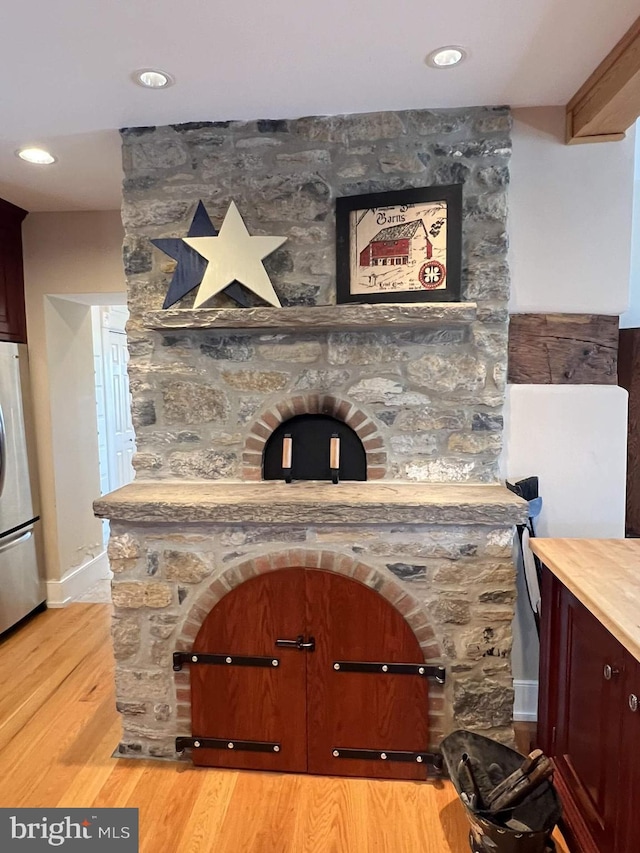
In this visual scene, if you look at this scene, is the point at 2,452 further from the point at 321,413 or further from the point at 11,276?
the point at 321,413

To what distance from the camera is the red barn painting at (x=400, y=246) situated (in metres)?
2.11

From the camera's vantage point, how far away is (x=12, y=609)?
3.23m

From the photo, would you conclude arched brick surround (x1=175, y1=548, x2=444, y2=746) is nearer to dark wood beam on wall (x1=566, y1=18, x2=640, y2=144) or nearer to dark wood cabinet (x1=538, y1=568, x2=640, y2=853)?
dark wood cabinet (x1=538, y1=568, x2=640, y2=853)

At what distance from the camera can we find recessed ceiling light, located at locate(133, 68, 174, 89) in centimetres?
179

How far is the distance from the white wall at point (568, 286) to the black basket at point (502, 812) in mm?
601

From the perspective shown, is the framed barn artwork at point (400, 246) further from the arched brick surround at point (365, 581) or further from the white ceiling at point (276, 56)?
the arched brick surround at point (365, 581)

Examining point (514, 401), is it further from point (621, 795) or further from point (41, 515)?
point (41, 515)

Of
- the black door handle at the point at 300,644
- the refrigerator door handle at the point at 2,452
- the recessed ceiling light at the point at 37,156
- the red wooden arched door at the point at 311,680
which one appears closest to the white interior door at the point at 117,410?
the refrigerator door handle at the point at 2,452

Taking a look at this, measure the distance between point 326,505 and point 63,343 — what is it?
2.52 m

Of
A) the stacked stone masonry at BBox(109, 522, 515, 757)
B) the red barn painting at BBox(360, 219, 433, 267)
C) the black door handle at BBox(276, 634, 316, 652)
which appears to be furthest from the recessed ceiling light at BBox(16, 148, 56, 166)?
the black door handle at BBox(276, 634, 316, 652)

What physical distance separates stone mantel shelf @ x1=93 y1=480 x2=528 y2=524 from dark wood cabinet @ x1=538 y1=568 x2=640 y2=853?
316 millimetres

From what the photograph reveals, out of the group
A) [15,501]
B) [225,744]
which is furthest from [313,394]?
[15,501]

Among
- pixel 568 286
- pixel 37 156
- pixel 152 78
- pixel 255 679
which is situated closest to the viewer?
pixel 152 78

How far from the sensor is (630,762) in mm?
1316
